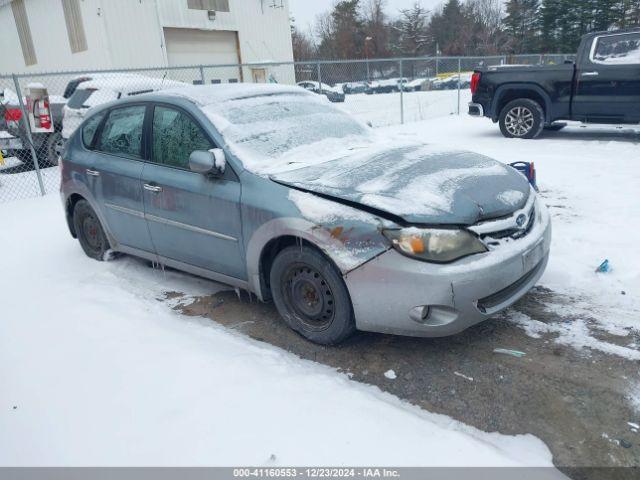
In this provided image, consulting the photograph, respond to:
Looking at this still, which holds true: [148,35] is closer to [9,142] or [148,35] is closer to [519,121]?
[9,142]

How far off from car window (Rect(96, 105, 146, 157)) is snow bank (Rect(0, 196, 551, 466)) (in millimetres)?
1272

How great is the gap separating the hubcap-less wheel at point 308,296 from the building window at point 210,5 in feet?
72.9

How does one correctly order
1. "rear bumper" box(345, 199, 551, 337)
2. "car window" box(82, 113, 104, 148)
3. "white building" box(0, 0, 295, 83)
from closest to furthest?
"rear bumper" box(345, 199, 551, 337) → "car window" box(82, 113, 104, 148) → "white building" box(0, 0, 295, 83)

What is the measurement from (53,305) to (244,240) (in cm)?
183

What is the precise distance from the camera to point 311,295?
123 inches

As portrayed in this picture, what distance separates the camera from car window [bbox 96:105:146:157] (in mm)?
4062

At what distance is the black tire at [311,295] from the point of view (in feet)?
9.60

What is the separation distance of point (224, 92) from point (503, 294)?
2.58 metres

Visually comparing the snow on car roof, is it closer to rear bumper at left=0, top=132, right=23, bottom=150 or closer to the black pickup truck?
rear bumper at left=0, top=132, right=23, bottom=150

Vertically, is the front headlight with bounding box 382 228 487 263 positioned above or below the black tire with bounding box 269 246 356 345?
above

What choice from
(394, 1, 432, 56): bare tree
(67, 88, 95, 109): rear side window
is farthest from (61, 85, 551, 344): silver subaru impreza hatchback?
(394, 1, 432, 56): bare tree

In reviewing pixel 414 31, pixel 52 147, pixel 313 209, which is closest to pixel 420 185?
pixel 313 209

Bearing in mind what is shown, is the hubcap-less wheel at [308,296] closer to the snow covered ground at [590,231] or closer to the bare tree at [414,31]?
the snow covered ground at [590,231]

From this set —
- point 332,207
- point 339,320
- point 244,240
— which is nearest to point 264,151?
point 244,240
